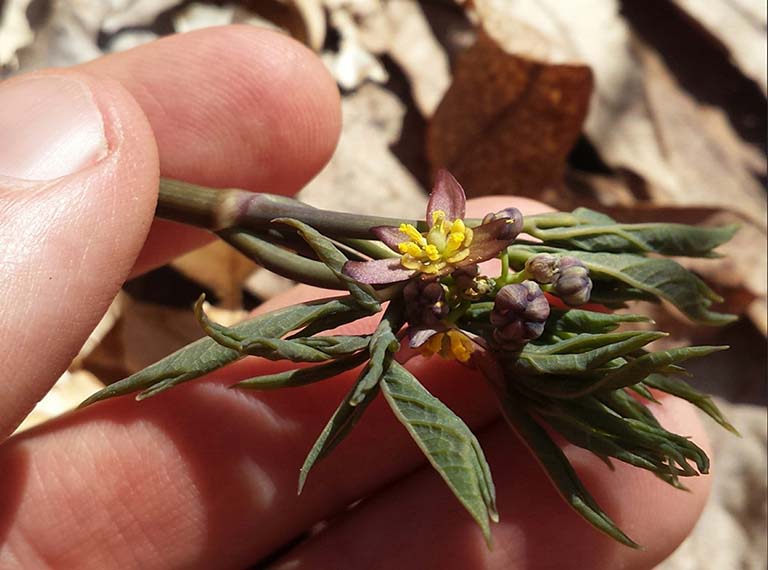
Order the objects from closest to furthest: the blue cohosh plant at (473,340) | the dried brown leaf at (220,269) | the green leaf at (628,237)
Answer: the blue cohosh plant at (473,340) < the green leaf at (628,237) < the dried brown leaf at (220,269)

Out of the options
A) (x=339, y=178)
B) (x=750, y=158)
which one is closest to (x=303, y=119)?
(x=339, y=178)

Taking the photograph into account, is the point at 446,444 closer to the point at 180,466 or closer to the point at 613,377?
the point at 613,377

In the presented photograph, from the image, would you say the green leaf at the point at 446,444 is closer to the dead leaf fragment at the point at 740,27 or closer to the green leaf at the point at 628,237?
the green leaf at the point at 628,237

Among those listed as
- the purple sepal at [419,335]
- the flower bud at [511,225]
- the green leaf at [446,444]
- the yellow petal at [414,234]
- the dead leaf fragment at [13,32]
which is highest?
the flower bud at [511,225]

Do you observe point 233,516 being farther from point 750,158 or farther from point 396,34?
point 750,158

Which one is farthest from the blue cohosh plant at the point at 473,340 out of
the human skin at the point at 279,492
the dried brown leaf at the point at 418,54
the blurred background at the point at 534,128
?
the dried brown leaf at the point at 418,54

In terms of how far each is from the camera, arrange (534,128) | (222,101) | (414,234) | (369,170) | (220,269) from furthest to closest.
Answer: (369,170) → (534,128) → (220,269) → (222,101) → (414,234)

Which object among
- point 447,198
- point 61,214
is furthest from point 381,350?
point 61,214
